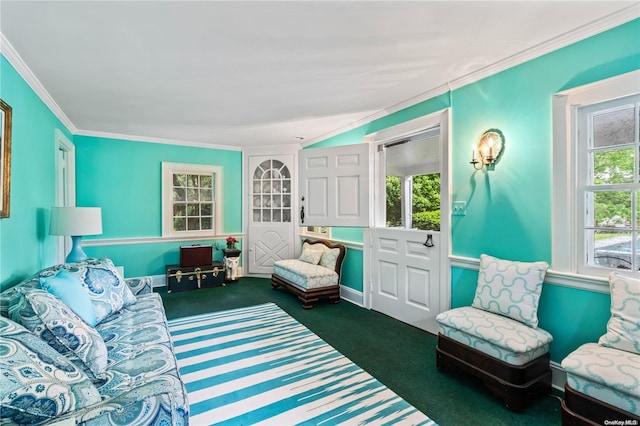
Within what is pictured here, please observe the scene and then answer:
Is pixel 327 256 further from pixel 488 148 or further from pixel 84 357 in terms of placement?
pixel 84 357

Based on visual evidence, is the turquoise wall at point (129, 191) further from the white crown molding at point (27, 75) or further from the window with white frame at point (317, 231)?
the window with white frame at point (317, 231)

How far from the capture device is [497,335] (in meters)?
1.93

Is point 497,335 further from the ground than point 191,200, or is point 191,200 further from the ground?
point 191,200

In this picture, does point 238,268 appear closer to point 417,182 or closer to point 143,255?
point 143,255

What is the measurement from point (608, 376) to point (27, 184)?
408 centimetres

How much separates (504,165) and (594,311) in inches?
46.3

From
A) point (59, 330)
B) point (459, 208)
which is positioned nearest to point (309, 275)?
point (459, 208)

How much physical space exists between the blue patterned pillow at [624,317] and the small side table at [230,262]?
4748mm

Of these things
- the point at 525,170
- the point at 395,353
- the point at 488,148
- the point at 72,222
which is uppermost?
the point at 488,148

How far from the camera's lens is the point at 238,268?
18.2 ft

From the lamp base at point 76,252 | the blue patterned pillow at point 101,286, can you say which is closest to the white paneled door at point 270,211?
the lamp base at point 76,252

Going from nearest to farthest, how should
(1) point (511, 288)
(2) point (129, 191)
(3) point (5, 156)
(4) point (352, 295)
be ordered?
(3) point (5, 156) < (1) point (511, 288) < (4) point (352, 295) < (2) point (129, 191)

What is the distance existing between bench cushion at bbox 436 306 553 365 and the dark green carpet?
0.31 m

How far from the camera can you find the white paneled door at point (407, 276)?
302 cm
